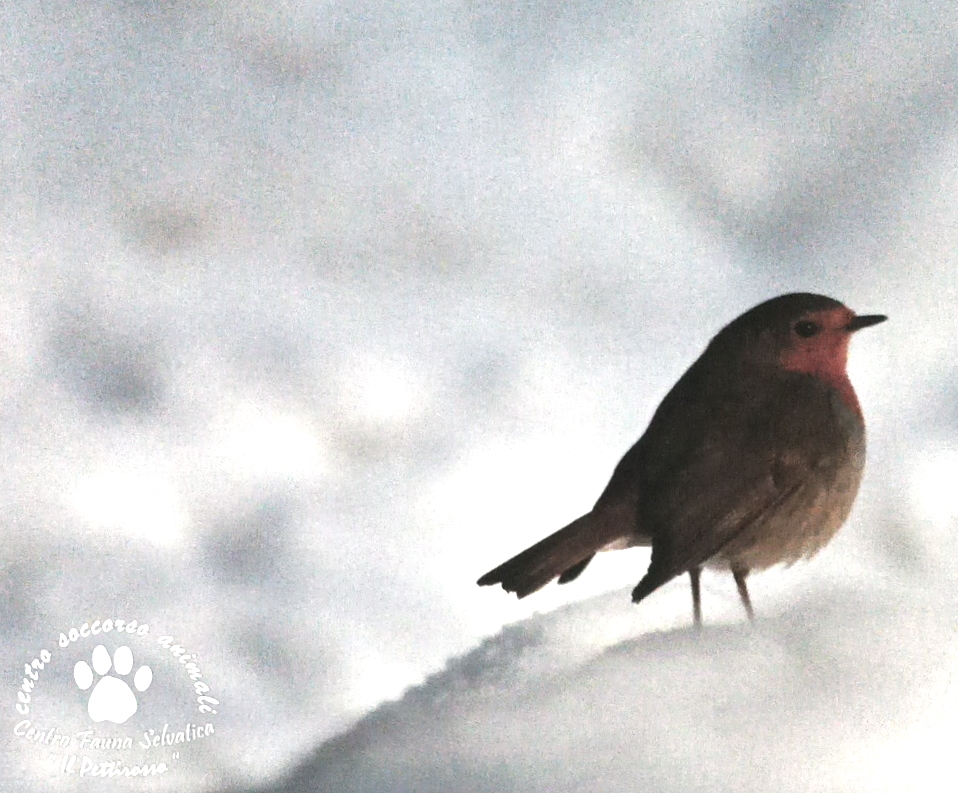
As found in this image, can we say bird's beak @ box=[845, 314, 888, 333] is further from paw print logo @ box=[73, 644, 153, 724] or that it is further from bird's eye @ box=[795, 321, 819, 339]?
paw print logo @ box=[73, 644, 153, 724]

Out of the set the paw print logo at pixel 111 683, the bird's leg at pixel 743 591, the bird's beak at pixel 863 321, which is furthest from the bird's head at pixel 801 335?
the paw print logo at pixel 111 683

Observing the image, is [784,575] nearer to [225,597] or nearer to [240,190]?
[225,597]

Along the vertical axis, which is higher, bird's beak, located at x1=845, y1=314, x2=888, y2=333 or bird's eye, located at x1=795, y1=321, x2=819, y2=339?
bird's eye, located at x1=795, y1=321, x2=819, y2=339

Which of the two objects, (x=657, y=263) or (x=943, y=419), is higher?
(x=657, y=263)

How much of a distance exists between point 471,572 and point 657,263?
303 mm

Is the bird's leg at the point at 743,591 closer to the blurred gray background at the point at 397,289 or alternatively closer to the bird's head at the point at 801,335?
the blurred gray background at the point at 397,289

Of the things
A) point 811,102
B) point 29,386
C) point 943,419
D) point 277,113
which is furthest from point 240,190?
point 943,419

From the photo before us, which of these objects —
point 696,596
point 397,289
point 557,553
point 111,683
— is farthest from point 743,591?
point 111,683

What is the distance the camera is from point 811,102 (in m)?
0.98

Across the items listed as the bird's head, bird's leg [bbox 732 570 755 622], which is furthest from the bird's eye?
bird's leg [bbox 732 570 755 622]

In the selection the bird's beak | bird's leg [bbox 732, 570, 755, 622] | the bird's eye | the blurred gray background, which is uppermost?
the blurred gray background

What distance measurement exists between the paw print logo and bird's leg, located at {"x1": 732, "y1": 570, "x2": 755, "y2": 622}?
0.47 meters

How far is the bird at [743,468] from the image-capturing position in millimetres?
862

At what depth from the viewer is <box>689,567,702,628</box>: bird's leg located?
90cm
